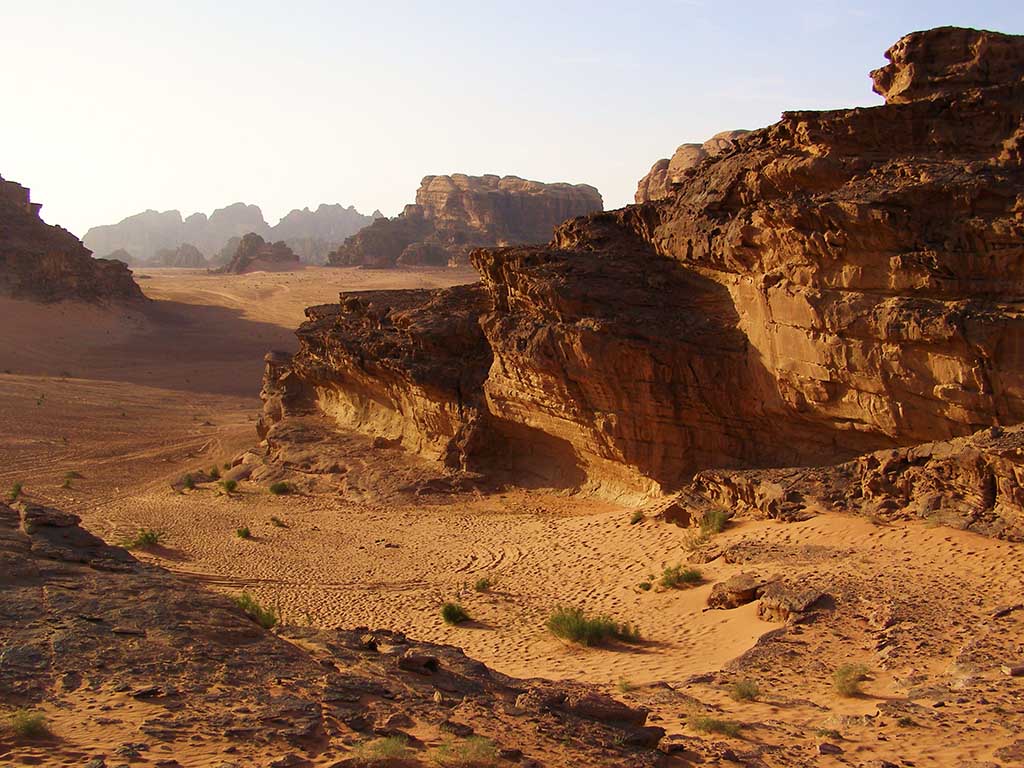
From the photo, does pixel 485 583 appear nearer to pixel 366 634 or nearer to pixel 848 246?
pixel 366 634

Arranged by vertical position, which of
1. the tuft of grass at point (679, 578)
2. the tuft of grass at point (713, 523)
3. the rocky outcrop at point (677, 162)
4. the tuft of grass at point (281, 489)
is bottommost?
the tuft of grass at point (281, 489)

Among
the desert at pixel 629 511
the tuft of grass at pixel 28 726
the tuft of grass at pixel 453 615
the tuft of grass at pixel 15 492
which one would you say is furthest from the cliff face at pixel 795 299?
the tuft of grass at pixel 28 726

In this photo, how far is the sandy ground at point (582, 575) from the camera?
7.70 metres

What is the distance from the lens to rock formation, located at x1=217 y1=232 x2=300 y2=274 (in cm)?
8656

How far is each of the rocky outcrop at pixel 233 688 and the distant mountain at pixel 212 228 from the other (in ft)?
525

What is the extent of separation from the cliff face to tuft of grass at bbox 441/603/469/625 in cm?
513

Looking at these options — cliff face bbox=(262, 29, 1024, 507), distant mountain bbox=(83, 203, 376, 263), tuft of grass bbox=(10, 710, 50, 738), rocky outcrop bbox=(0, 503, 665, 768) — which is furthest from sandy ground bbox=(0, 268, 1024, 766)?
distant mountain bbox=(83, 203, 376, 263)

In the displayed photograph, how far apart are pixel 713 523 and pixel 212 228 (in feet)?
599

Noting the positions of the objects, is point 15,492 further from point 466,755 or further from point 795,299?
point 466,755

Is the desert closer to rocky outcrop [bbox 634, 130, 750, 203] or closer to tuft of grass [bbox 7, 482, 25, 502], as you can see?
tuft of grass [bbox 7, 482, 25, 502]

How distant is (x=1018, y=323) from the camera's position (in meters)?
11.5

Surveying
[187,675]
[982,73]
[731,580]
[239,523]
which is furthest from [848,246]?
[239,523]

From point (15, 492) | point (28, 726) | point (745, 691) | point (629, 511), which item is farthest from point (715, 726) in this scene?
point (15, 492)

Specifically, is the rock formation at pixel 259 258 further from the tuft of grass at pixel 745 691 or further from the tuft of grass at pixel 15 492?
the tuft of grass at pixel 745 691
